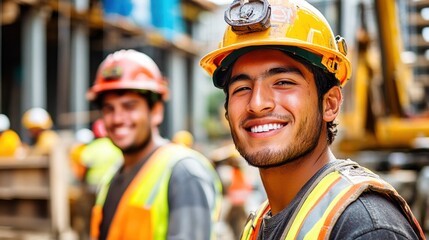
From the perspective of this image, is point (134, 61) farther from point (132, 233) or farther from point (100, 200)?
point (132, 233)

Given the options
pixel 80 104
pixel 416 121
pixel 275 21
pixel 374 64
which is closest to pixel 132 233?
pixel 275 21

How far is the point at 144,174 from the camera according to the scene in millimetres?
3477

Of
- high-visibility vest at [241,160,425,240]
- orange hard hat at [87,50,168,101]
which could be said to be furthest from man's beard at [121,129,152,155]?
high-visibility vest at [241,160,425,240]

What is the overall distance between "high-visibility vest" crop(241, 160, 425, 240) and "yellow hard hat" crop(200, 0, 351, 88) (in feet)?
1.29

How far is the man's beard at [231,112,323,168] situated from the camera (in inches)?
78.2

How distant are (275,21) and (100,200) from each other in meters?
2.12

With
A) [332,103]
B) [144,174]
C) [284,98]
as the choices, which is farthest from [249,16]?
[144,174]

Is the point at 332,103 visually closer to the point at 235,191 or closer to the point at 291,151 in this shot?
the point at 291,151

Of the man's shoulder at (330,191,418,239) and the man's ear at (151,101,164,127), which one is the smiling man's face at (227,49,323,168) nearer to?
the man's shoulder at (330,191,418,239)

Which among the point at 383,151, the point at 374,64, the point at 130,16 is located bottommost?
the point at 383,151

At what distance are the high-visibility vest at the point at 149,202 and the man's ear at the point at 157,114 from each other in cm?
29

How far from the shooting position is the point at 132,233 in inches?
128

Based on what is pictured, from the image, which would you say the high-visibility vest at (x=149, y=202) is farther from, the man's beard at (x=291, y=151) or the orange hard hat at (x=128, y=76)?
the man's beard at (x=291, y=151)

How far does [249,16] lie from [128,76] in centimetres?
193
